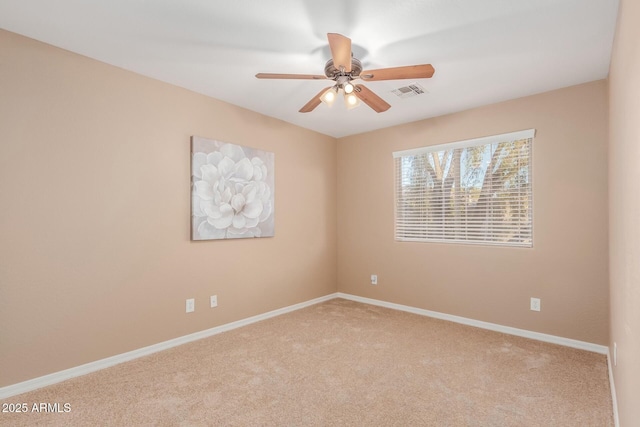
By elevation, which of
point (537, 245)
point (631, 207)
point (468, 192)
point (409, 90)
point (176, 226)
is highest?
point (409, 90)

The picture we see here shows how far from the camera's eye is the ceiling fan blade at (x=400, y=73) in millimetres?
2052

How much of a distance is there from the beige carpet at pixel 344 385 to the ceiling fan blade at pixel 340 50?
2.15 meters

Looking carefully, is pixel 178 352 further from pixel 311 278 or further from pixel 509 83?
pixel 509 83

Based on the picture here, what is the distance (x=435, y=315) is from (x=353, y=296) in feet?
3.94

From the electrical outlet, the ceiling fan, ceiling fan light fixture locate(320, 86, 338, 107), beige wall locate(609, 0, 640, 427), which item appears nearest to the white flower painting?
the ceiling fan

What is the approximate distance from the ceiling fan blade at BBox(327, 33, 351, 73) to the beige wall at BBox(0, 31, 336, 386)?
174 cm

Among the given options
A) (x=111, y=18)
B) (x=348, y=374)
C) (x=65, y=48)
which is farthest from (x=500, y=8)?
(x=65, y=48)

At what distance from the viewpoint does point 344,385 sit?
2.29m

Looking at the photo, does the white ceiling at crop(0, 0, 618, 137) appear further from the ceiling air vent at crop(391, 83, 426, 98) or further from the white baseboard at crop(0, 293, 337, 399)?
the white baseboard at crop(0, 293, 337, 399)

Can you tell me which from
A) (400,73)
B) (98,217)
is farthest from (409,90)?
(98,217)

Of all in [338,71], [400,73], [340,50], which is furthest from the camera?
[338,71]

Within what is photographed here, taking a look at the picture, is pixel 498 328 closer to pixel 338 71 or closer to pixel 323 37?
pixel 338 71

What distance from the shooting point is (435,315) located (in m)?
3.82

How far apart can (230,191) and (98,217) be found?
1188 mm
